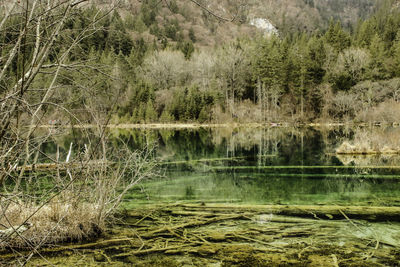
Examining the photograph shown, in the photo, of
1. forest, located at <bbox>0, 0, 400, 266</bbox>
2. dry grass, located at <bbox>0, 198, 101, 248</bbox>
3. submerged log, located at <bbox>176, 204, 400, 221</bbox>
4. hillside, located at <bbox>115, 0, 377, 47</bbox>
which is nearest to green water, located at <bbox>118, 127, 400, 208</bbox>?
forest, located at <bbox>0, 0, 400, 266</bbox>

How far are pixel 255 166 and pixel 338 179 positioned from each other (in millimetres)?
3155

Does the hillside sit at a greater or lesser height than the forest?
greater

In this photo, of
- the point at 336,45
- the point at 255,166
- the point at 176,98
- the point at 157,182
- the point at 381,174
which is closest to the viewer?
the point at 157,182

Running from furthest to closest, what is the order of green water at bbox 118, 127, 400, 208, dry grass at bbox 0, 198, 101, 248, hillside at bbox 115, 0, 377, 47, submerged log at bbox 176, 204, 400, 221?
hillside at bbox 115, 0, 377, 47
green water at bbox 118, 127, 400, 208
submerged log at bbox 176, 204, 400, 221
dry grass at bbox 0, 198, 101, 248

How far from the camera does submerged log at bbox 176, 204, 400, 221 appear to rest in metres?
5.55

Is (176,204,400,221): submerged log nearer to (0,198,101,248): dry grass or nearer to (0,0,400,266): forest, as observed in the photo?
(0,0,400,266): forest

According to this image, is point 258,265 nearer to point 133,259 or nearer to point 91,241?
point 133,259

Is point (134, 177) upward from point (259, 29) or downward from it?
downward

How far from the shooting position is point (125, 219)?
5445 millimetres

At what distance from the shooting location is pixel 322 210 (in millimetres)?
5949

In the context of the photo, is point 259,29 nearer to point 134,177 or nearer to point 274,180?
point 274,180

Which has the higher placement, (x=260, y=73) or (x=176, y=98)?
(x=260, y=73)

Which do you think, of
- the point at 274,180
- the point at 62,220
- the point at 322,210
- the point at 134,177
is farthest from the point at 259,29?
the point at 62,220

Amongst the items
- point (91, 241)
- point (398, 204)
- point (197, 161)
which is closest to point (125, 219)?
point (91, 241)
